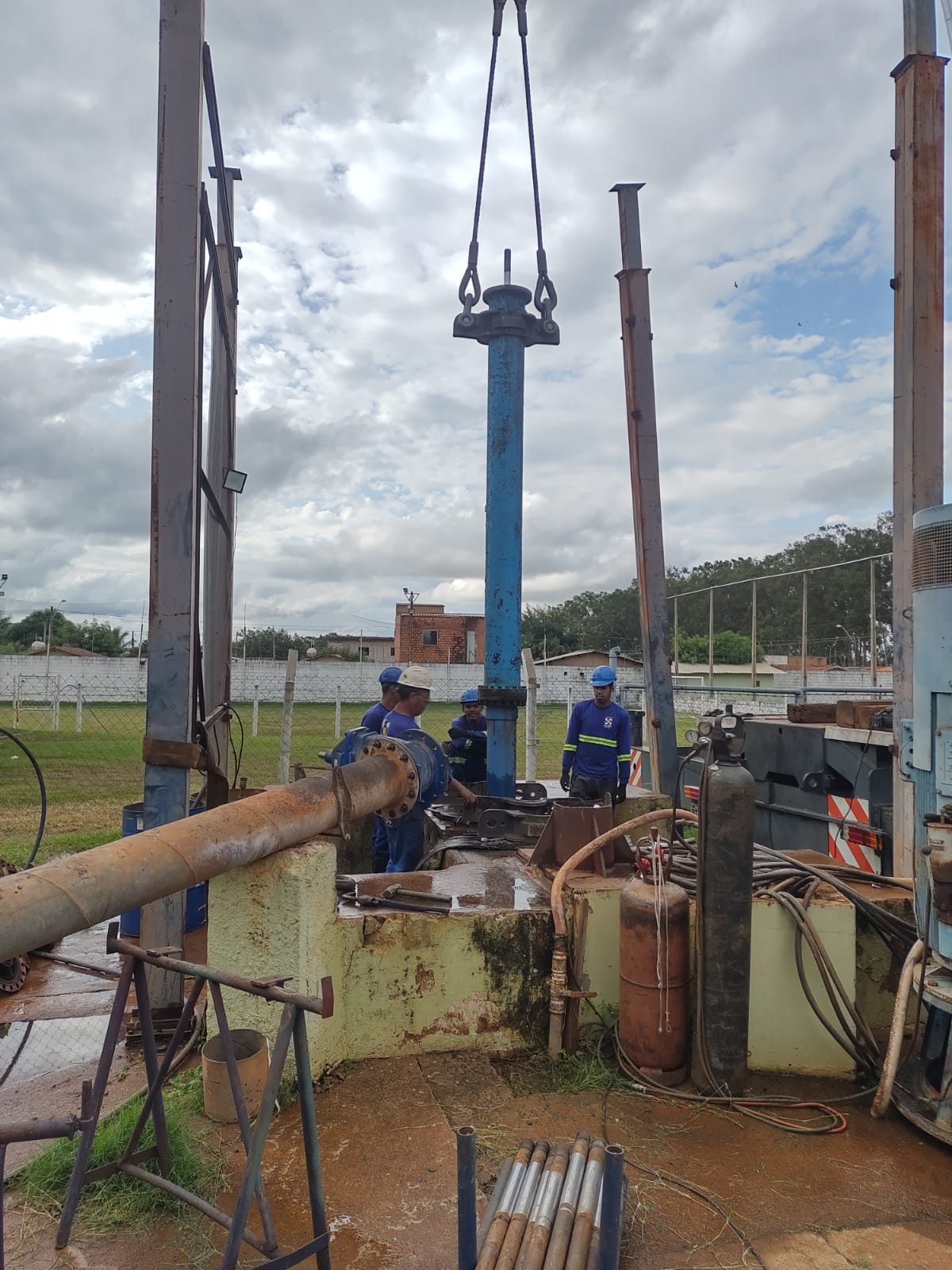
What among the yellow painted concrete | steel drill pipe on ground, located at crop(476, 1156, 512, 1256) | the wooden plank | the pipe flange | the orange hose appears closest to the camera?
steel drill pipe on ground, located at crop(476, 1156, 512, 1256)

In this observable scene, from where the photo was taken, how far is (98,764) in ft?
48.2

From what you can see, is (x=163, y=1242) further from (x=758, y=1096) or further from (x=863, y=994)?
(x=863, y=994)

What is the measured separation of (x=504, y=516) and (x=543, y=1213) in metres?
4.53

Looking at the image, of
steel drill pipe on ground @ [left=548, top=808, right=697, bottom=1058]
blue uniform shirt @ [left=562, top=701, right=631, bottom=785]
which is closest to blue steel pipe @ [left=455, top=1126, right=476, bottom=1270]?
steel drill pipe on ground @ [left=548, top=808, right=697, bottom=1058]

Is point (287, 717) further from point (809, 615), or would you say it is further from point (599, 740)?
point (809, 615)

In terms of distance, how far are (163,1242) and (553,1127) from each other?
145 cm

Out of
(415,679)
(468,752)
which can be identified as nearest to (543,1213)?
(415,679)

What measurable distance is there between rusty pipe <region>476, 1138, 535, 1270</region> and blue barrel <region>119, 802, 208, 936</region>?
332 centimetres

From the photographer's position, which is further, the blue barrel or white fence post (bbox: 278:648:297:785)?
white fence post (bbox: 278:648:297:785)

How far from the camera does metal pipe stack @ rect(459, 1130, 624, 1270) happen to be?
217 cm

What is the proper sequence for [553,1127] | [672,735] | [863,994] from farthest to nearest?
[672,735] < [863,994] < [553,1127]

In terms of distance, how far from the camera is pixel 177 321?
3988 millimetres

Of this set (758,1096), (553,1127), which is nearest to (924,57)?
(758,1096)

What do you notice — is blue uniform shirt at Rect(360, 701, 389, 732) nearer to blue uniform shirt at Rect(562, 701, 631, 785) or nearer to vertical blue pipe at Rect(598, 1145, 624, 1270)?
blue uniform shirt at Rect(562, 701, 631, 785)
